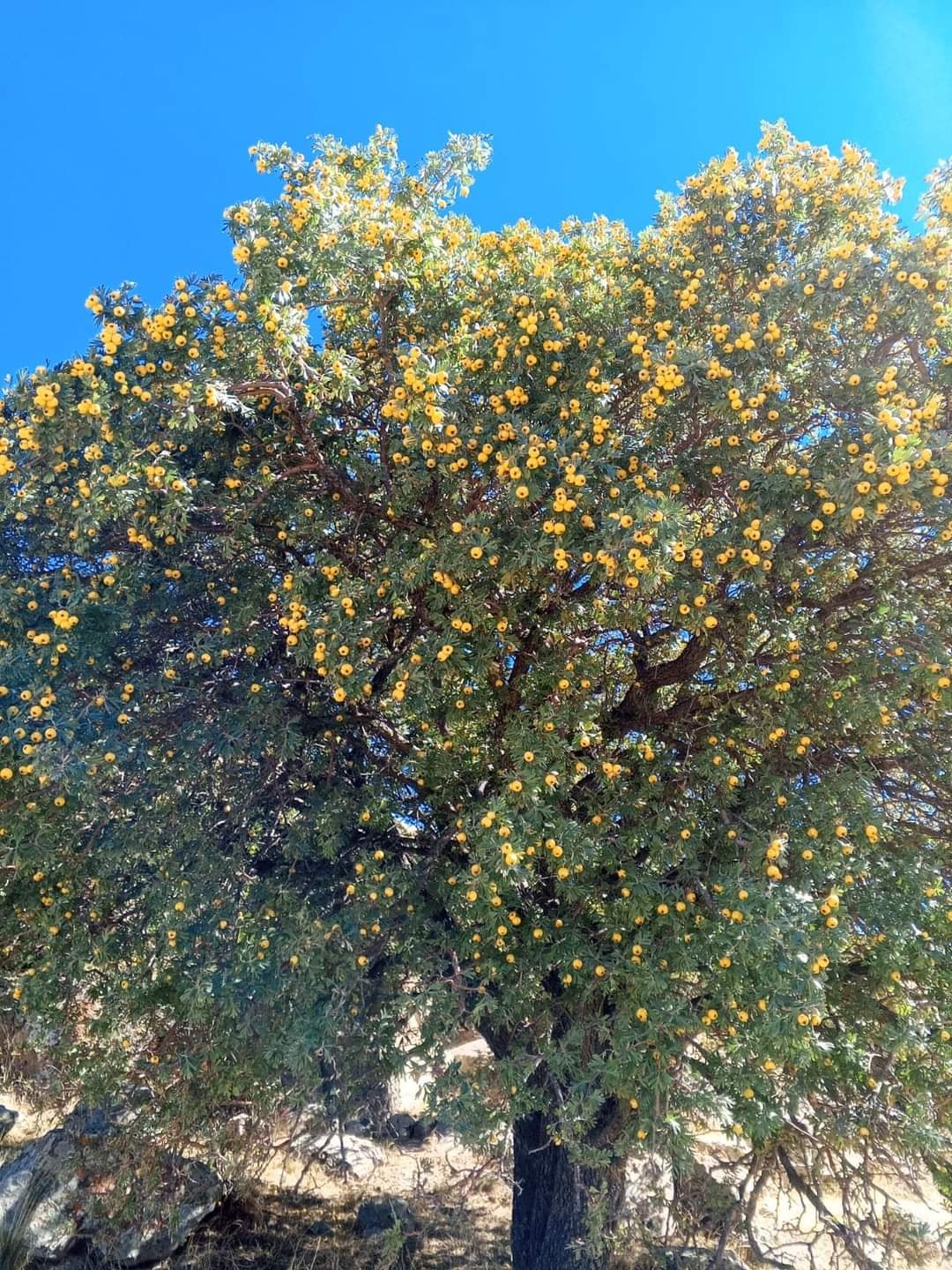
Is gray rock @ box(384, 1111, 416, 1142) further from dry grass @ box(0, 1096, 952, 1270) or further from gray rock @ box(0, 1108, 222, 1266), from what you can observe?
gray rock @ box(0, 1108, 222, 1266)

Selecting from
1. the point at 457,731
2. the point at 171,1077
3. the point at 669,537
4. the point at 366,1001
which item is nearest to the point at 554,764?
the point at 457,731

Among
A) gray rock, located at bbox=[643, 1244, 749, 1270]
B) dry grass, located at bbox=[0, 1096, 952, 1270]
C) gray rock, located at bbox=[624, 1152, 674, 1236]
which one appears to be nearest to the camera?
gray rock, located at bbox=[624, 1152, 674, 1236]

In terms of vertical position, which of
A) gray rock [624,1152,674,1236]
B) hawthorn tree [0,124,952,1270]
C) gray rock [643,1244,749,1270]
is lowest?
gray rock [643,1244,749,1270]

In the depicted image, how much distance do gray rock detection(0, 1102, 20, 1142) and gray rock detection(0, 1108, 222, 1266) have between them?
56.0 inches

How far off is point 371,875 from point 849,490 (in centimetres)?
296

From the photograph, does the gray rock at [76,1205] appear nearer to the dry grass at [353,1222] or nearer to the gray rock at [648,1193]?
the dry grass at [353,1222]

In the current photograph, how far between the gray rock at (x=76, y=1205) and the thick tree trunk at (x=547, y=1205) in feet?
7.22

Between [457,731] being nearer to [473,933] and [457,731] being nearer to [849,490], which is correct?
[473,933]

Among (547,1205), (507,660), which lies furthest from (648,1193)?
(507,660)

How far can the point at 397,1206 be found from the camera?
678 centimetres

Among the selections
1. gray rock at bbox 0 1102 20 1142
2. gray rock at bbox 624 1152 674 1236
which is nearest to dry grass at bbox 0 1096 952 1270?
gray rock at bbox 0 1102 20 1142

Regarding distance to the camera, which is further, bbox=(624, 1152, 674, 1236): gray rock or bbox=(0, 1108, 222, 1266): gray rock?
bbox=(0, 1108, 222, 1266): gray rock

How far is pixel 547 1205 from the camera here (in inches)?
225

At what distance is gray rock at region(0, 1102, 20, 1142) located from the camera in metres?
7.61
